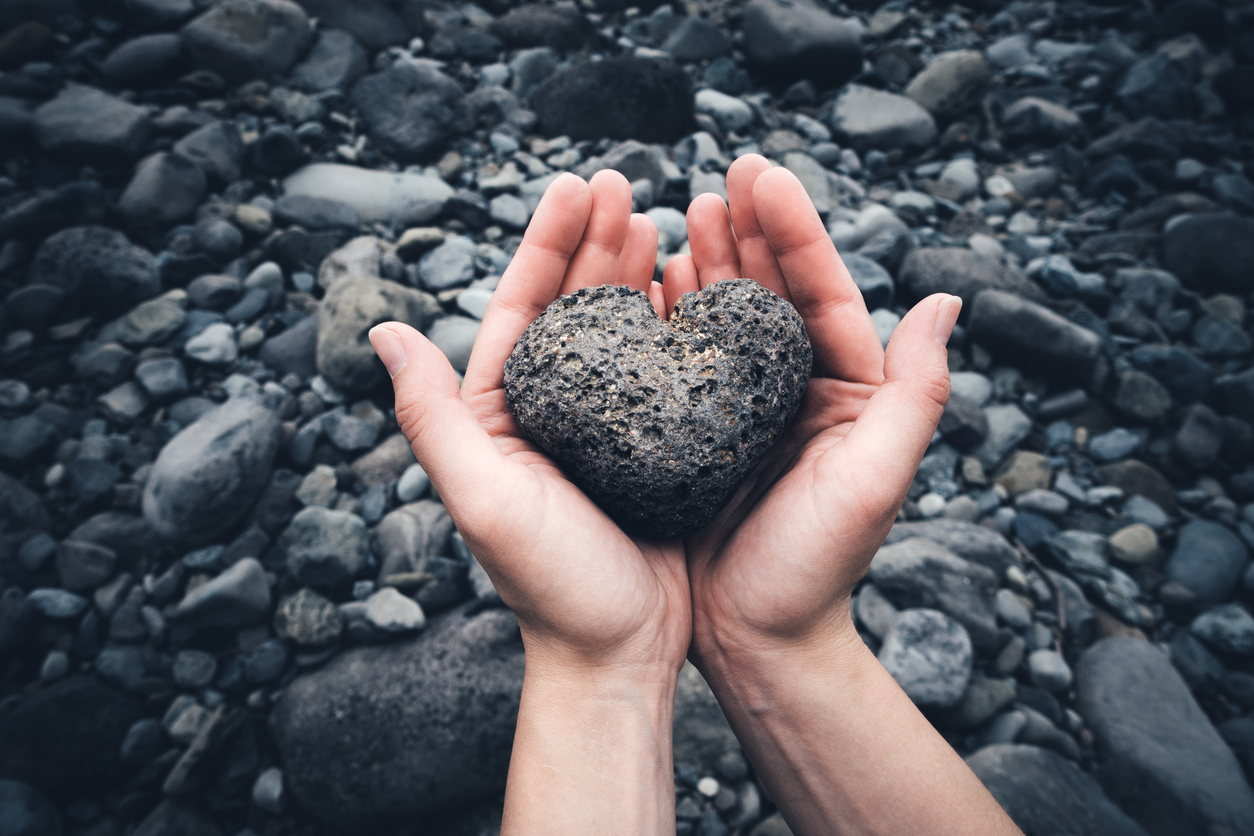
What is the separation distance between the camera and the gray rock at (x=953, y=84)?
4.77 meters

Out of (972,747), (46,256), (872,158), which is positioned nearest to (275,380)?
(46,256)

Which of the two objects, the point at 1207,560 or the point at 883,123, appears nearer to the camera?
the point at 1207,560

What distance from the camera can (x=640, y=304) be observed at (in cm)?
199

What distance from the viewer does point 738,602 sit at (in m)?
1.86

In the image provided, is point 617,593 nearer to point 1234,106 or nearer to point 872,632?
point 872,632

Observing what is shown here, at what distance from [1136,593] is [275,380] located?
432 centimetres

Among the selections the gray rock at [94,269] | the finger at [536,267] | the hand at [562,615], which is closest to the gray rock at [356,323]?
the gray rock at [94,269]

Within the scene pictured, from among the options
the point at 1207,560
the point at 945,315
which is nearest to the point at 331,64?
the point at 945,315

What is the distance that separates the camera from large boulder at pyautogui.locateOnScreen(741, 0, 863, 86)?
193 inches

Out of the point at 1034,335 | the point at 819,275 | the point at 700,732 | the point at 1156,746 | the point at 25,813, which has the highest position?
the point at 819,275

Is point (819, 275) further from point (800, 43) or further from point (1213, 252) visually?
point (800, 43)

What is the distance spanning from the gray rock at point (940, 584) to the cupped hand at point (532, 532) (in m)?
1.21

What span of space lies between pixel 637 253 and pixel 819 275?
683mm

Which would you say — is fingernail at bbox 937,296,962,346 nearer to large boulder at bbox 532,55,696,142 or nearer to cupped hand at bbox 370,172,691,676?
cupped hand at bbox 370,172,691,676
